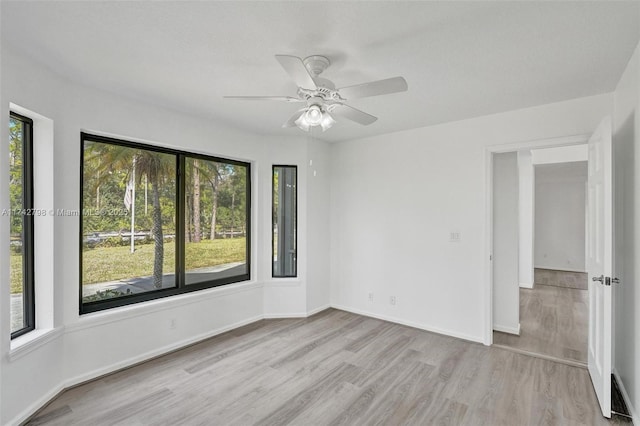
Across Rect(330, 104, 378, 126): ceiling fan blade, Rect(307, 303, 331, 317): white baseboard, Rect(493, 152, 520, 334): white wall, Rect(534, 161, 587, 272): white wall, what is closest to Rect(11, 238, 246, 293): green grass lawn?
Rect(307, 303, 331, 317): white baseboard

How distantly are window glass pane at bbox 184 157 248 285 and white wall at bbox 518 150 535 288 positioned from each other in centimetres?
539

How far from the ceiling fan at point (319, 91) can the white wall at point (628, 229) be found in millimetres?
1705

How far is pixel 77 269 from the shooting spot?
2771 mm

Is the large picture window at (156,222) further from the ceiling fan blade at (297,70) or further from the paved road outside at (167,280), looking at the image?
the ceiling fan blade at (297,70)

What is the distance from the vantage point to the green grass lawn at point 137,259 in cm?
294

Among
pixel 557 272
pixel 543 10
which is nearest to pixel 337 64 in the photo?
pixel 543 10

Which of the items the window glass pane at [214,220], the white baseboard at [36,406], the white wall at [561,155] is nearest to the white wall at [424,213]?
the window glass pane at [214,220]

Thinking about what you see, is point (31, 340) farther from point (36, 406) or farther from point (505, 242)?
point (505, 242)

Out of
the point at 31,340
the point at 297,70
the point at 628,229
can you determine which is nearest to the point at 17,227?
the point at 31,340

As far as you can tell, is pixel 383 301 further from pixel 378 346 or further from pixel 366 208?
pixel 366 208

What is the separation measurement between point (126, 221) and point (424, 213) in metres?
3.40

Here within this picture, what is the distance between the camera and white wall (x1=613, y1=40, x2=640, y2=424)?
7.13 ft

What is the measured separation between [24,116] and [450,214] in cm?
415

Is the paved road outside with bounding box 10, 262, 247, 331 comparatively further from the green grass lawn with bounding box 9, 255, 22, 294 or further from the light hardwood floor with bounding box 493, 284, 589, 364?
the light hardwood floor with bounding box 493, 284, 589, 364
